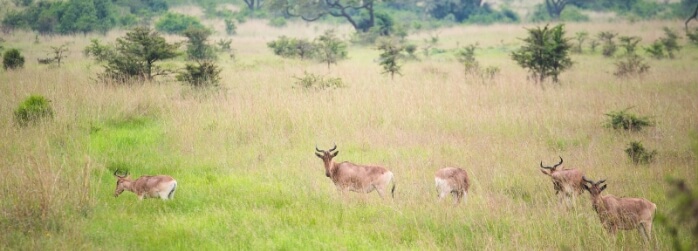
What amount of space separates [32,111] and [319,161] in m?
5.32

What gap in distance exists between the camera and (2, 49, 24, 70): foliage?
17844 mm

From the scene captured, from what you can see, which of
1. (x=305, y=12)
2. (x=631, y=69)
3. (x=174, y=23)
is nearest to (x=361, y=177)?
(x=631, y=69)

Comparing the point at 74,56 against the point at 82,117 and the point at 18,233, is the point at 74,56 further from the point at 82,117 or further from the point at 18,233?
the point at 18,233

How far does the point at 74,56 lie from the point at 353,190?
19.3 m

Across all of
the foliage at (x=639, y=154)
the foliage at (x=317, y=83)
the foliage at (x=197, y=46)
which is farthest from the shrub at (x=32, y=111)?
the foliage at (x=197, y=46)

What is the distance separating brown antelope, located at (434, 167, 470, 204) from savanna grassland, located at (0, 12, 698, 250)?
215 millimetres

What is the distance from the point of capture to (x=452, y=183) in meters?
6.80

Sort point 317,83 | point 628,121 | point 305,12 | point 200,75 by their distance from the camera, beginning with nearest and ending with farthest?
point 628,121
point 200,75
point 317,83
point 305,12

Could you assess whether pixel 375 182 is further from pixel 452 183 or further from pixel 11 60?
pixel 11 60

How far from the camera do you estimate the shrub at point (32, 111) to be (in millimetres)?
10086

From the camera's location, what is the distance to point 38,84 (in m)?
13.5

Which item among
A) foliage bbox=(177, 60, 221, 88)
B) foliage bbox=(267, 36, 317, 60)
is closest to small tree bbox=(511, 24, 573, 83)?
foliage bbox=(177, 60, 221, 88)

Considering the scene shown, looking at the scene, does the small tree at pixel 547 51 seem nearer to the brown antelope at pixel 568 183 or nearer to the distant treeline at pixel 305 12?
the brown antelope at pixel 568 183

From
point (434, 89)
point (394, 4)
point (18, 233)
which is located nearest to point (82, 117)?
point (18, 233)
